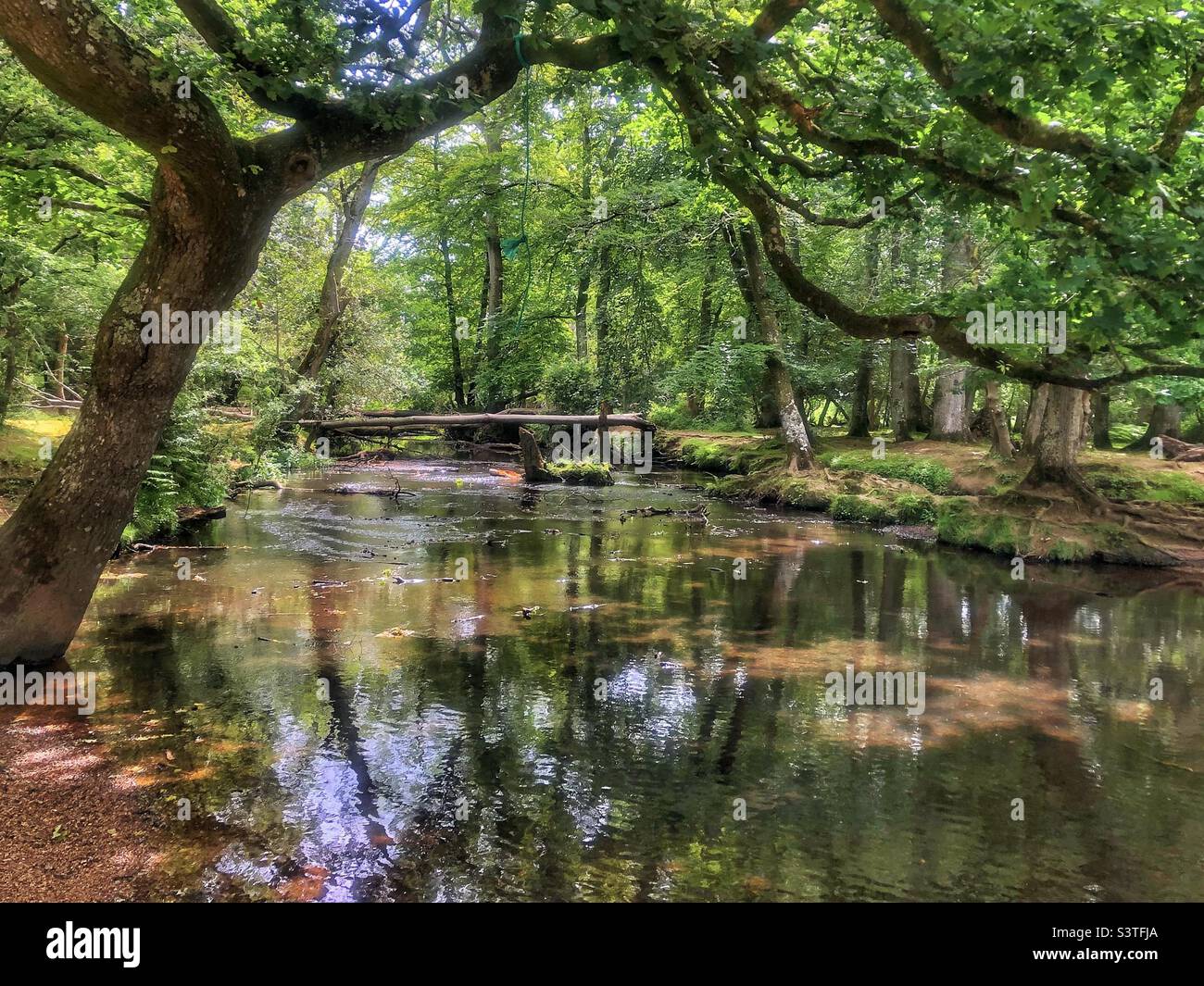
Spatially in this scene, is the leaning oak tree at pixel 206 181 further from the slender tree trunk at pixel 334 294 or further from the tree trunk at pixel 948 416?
the tree trunk at pixel 948 416

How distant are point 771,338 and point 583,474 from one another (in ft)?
20.6

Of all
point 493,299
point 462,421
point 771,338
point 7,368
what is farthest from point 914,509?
point 493,299

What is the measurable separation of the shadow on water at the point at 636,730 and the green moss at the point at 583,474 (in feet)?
33.2

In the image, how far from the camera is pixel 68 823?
395 centimetres

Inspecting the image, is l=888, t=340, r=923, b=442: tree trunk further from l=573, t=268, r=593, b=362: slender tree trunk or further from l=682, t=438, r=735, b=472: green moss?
l=573, t=268, r=593, b=362: slender tree trunk

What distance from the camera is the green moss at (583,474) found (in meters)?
21.2

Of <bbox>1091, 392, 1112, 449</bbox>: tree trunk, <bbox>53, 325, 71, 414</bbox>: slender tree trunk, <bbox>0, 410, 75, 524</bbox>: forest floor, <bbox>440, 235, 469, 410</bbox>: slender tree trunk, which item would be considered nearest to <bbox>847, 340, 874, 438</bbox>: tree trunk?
<bbox>1091, 392, 1112, 449</bbox>: tree trunk

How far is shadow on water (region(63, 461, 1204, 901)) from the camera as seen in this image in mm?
3859

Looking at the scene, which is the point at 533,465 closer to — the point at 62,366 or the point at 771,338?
the point at 771,338

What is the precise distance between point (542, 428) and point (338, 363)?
24.8 feet

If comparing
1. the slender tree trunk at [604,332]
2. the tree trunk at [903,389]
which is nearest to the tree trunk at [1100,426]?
the tree trunk at [903,389]

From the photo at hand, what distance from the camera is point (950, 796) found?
186 inches
